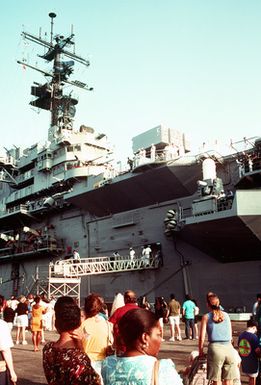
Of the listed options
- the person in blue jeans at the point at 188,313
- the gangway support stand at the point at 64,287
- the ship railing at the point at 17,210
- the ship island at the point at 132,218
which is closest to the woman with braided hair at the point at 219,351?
the person in blue jeans at the point at 188,313

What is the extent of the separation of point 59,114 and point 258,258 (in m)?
24.6

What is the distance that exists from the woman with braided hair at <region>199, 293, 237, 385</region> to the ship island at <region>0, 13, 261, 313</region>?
11.5 meters

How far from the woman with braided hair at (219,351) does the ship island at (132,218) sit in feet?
37.7

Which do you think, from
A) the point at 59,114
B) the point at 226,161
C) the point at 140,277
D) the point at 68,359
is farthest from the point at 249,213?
the point at 59,114

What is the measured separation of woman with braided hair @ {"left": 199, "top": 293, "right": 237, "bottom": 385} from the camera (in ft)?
16.8

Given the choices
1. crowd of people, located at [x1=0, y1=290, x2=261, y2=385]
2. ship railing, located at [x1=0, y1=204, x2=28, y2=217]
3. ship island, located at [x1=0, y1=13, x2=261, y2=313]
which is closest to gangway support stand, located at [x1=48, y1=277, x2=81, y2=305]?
ship island, located at [x1=0, y1=13, x2=261, y2=313]

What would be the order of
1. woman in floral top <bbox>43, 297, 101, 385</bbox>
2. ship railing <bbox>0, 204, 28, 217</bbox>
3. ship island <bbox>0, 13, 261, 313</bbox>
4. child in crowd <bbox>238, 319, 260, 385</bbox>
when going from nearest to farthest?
1. woman in floral top <bbox>43, 297, 101, 385</bbox>
2. child in crowd <bbox>238, 319, 260, 385</bbox>
3. ship island <bbox>0, 13, 261, 313</bbox>
4. ship railing <bbox>0, 204, 28, 217</bbox>

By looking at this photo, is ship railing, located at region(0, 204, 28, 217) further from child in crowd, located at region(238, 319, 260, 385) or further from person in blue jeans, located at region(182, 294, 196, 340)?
child in crowd, located at region(238, 319, 260, 385)

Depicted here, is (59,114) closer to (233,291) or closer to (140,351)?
(233,291)

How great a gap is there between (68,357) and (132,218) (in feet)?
71.7

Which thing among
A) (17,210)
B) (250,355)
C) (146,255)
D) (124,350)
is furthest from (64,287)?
(124,350)

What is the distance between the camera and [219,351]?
206 inches

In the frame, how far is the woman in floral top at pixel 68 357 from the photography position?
2.65 meters

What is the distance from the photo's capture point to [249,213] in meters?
16.5
